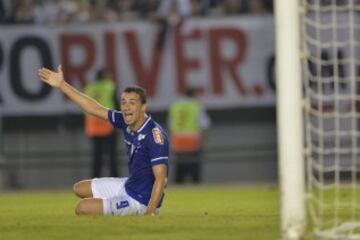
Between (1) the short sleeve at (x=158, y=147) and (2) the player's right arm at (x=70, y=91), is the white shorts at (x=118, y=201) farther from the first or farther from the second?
(2) the player's right arm at (x=70, y=91)

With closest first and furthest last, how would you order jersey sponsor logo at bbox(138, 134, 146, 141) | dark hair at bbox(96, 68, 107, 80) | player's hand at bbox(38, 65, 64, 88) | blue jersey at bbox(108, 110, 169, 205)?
player's hand at bbox(38, 65, 64, 88) < blue jersey at bbox(108, 110, 169, 205) < jersey sponsor logo at bbox(138, 134, 146, 141) < dark hair at bbox(96, 68, 107, 80)

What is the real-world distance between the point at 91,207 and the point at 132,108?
106 centimetres

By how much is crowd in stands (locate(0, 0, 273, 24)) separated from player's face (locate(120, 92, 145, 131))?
12.2 meters

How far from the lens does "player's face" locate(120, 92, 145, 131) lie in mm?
11414

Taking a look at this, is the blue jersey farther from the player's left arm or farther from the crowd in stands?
the crowd in stands

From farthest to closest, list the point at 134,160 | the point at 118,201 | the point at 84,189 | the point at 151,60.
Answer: the point at 151,60 < the point at 84,189 < the point at 118,201 < the point at 134,160

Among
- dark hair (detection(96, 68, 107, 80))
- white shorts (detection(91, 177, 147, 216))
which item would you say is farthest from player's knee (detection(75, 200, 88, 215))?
dark hair (detection(96, 68, 107, 80))

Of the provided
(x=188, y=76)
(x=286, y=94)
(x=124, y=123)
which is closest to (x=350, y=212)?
(x=124, y=123)

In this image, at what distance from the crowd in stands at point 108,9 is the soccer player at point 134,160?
469 inches

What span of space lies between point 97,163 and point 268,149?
3951mm

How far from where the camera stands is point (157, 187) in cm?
→ 1116

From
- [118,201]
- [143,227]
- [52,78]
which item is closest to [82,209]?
[118,201]

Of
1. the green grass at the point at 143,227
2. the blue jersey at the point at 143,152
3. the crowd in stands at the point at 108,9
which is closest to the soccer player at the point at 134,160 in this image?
the blue jersey at the point at 143,152

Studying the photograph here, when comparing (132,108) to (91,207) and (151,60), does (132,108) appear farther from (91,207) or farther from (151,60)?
(151,60)
